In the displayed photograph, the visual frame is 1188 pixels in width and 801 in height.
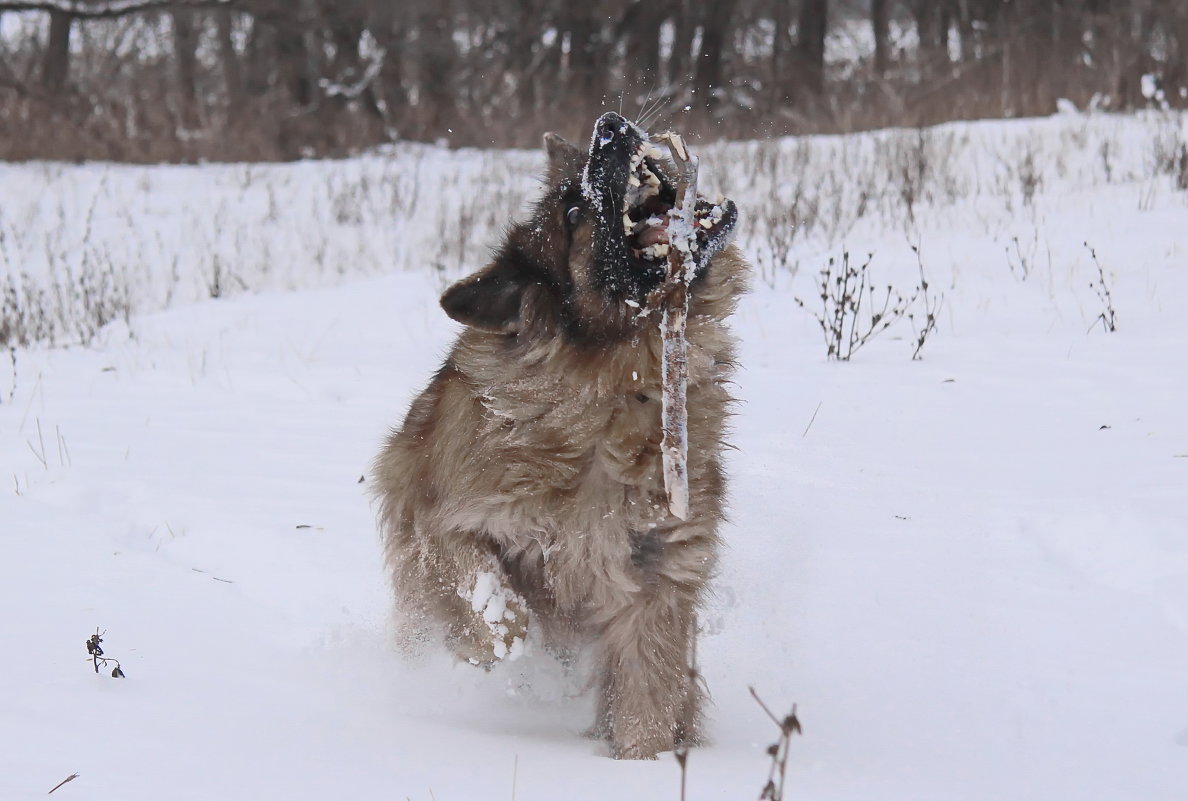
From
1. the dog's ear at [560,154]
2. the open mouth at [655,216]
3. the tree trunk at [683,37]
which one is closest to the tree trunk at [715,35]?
the tree trunk at [683,37]

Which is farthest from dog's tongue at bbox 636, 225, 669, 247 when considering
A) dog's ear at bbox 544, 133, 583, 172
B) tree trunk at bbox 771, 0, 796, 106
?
tree trunk at bbox 771, 0, 796, 106

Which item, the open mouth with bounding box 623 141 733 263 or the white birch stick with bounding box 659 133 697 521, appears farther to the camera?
the open mouth with bounding box 623 141 733 263

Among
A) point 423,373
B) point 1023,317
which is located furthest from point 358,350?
point 1023,317

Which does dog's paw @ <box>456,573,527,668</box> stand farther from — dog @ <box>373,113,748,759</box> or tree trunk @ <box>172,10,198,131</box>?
tree trunk @ <box>172,10,198,131</box>

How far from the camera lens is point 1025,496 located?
423cm

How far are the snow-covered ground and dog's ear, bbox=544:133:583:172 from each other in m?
1.43

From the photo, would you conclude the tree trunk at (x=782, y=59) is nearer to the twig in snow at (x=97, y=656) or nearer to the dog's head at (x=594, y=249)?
the dog's head at (x=594, y=249)

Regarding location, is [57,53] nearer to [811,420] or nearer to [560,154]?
[811,420]

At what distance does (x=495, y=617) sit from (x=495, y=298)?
89 centimetres

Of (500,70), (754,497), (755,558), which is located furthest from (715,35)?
(755,558)

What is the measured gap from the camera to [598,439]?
2.79m

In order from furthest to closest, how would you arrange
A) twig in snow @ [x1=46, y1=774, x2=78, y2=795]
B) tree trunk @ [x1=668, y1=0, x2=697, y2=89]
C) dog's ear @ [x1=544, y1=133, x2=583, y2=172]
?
tree trunk @ [x1=668, y1=0, x2=697, y2=89] < dog's ear @ [x1=544, y1=133, x2=583, y2=172] < twig in snow @ [x1=46, y1=774, x2=78, y2=795]

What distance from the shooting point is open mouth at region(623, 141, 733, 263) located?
2.60 meters

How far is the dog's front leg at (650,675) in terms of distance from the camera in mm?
2820
